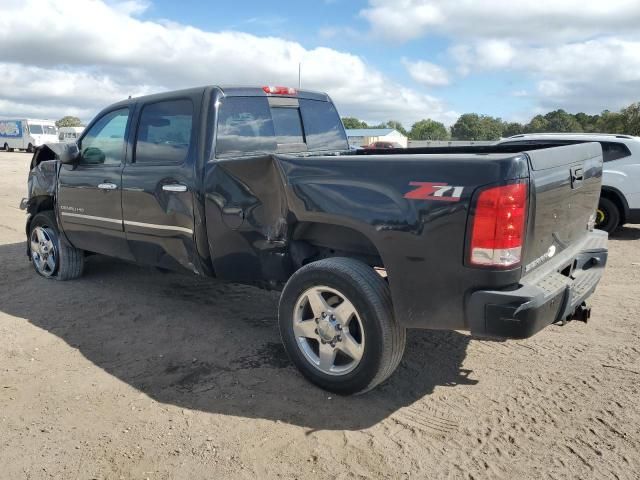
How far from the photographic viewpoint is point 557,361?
12.6 feet

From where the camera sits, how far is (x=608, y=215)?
8.62 metres

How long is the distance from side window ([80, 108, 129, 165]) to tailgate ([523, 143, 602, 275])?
351 centimetres

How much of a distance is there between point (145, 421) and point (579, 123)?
80.6m

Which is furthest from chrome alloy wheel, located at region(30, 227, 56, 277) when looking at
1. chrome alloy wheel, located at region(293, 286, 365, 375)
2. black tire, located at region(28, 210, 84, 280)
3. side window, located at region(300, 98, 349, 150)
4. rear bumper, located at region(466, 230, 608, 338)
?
rear bumper, located at region(466, 230, 608, 338)

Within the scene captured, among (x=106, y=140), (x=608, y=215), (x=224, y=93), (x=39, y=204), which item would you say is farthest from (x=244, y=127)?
(x=608, y=215)

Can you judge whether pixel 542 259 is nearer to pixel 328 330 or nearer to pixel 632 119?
pixel 328 330

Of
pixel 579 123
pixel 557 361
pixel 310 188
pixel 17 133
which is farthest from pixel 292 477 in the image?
pixel 579 123

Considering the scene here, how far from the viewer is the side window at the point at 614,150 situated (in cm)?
844

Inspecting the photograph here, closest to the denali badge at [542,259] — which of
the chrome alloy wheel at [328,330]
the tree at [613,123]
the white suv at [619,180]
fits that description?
the chrome alloy wheel at [328,330]

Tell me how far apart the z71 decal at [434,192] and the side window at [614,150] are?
22.9 feet

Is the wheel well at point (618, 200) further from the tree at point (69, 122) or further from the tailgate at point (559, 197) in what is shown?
the tree at point (69, 122)

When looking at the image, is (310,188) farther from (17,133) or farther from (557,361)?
(17,133)

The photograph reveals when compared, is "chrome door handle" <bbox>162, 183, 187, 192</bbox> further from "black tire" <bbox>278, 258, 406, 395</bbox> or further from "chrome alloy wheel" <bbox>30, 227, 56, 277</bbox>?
"chrome alloy wheel" <bbox>30, 227, 56, 277</bbox>

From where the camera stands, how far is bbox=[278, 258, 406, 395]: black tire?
10.1ft
